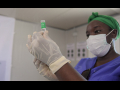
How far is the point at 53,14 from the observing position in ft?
3.27

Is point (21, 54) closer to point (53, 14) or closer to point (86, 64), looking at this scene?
point (53, 14)

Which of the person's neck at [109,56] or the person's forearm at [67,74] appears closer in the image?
the person's forearm at [67,74]

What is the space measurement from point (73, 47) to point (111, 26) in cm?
73

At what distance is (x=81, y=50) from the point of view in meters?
1.43

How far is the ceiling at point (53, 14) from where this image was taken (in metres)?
0.85

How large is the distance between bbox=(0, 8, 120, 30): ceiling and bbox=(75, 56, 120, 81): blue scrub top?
0.55m

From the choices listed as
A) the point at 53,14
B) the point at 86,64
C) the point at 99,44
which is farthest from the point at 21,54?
the point at 99,44

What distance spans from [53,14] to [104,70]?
2.35 feet

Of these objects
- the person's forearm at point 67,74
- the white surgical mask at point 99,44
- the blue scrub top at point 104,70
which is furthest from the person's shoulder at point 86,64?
the person's forearm at point 67,74

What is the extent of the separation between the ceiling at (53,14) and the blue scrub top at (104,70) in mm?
551

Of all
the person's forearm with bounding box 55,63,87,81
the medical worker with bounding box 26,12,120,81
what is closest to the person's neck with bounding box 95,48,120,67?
the medical worker with bounding box 26,12,120,81

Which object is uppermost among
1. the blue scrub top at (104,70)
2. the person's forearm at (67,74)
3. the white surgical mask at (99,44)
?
the white surgical mask at (99,44)

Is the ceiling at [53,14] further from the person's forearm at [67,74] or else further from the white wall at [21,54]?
the person's forearm at [67,74]
